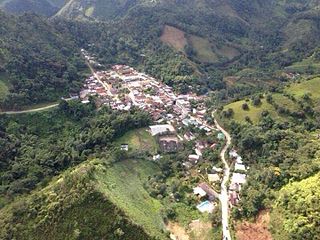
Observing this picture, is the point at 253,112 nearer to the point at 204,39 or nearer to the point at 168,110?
the point at 168,110

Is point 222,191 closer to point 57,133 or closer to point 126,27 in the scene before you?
point 57,133

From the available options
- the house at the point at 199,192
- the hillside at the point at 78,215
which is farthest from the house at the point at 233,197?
the hillside at the point at 78,215

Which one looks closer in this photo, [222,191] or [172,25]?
[222,191]

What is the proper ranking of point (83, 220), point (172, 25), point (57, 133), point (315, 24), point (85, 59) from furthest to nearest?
1. point (315, 24)
2. point (172, 25)
3. point (85, 59)
4. point (57, 133)
5. point (83, 220)

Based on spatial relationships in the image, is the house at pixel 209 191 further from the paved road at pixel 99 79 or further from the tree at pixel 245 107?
the paved road at pixel 99 79

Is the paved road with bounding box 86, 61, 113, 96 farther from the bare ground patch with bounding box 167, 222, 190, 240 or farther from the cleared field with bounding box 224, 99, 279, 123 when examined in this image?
the bare ground patch with bounding box 167, 222, 190, 240

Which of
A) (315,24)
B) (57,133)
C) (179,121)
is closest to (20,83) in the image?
(57,133)
